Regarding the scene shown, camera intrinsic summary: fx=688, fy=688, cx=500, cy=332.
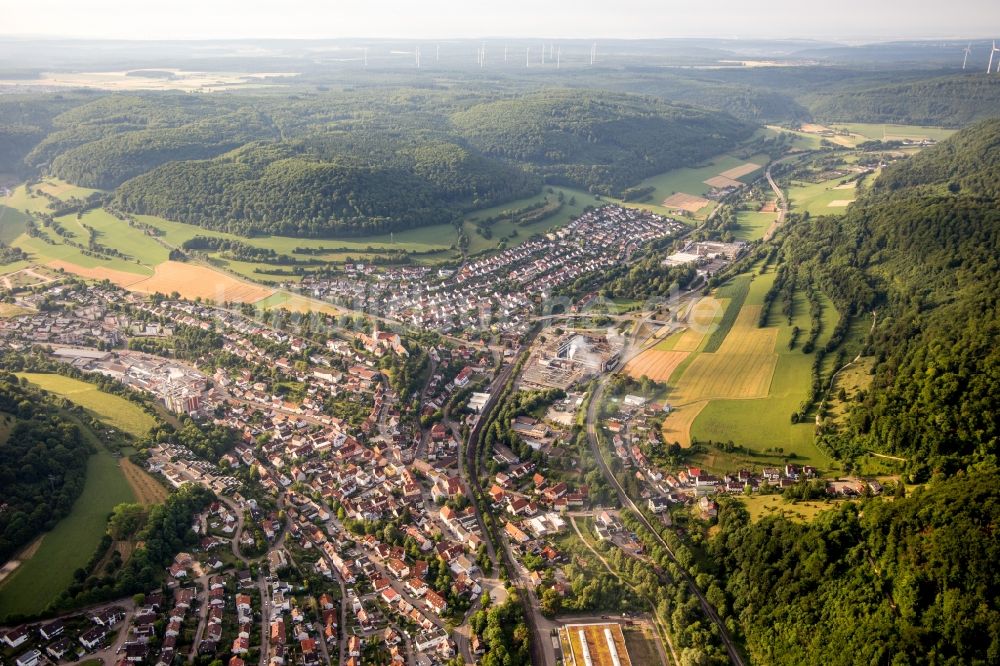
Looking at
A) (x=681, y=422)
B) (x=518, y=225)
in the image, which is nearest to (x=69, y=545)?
(x=681, y=422)

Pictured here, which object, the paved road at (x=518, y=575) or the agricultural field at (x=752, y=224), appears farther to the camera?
the agricultural field at (x=752, y=224)

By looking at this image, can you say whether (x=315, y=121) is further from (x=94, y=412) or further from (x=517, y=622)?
(x=517, y=622)

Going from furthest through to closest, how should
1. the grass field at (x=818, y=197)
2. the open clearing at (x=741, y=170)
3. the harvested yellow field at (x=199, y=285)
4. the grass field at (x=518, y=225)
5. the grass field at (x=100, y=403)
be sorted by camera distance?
the open clearing at (x=741, y=170) < the grass field at (x=818, y=197) < the grass field at (x=518, y=225) < the harvested yellow field at (x=199, y=285) < the grass field at (x=100, y=403)

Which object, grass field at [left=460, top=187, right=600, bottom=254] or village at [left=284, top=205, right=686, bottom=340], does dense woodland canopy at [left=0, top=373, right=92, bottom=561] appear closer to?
village at [left=284, top=205, right=686, bottom=340]

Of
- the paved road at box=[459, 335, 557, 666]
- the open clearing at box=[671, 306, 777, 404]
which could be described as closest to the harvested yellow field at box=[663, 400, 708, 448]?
the open clearing at box=[671, 306, 777, 404]

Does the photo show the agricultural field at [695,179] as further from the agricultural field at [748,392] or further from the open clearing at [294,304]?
the open clearing at [294,304]

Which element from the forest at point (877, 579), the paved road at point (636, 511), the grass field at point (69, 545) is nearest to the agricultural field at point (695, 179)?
the paved road at point (636, 511)

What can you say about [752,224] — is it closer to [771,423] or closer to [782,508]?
[771,423]
